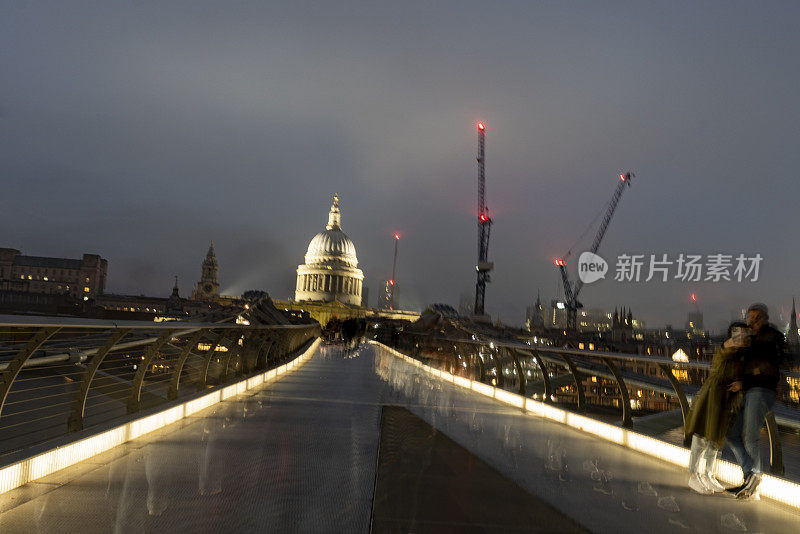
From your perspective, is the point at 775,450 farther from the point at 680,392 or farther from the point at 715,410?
the point at 680,392

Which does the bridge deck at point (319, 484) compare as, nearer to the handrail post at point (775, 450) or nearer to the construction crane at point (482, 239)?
the handrail post at point (775, 450)

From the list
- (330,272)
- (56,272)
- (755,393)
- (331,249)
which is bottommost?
(755,393)

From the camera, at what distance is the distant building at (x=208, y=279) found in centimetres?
18962

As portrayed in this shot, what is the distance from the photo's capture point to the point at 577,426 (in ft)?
26.5

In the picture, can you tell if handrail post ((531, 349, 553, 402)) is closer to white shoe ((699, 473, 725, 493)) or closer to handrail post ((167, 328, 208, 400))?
white shoe ((699, 473, 725, 493))

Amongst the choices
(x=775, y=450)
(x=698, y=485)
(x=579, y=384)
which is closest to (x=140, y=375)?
(x=698, y=485)

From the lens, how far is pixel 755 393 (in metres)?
4.77

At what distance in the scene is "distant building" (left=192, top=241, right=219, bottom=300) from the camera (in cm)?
18962

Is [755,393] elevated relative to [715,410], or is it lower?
elevated

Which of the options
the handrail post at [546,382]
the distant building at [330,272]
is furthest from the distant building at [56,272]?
the handrail post at [546,382]

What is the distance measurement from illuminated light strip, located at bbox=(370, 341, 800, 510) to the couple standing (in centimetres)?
20

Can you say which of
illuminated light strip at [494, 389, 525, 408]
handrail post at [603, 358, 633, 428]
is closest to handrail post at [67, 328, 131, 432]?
handrail post at [603, 358, 633, 428]

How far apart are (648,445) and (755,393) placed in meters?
1.91

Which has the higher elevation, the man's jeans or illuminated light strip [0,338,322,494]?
the man's jeans
